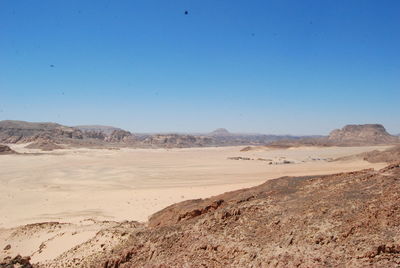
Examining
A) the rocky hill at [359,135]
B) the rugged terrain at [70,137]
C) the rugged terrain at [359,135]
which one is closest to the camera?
the rugged terrain at [70,137]

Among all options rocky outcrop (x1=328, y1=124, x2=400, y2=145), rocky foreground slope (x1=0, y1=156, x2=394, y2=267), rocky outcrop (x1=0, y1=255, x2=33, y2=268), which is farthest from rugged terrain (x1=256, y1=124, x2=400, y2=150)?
rocky outcrop (x1=0, y1=255, x2=33, y2=268)

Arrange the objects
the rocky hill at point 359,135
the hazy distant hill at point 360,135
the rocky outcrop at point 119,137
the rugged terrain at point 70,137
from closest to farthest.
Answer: the rugged terrain at point 70,137 < the rocky hill at point 359,135 < the hazy distant hill at point 360,135 < the rocky outcrop at point 119,137

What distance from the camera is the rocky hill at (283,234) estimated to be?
6.89 meters

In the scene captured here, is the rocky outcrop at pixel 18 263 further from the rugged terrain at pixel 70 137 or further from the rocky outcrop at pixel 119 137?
the rocky outcrop at pixel 119 137

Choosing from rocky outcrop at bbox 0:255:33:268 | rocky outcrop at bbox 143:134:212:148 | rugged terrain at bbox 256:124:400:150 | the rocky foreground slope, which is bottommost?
rocky outcrop at bbox 0:255:33:268

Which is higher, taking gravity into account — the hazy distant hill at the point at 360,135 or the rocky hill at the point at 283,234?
the hazy distant hill at the point at 360,135

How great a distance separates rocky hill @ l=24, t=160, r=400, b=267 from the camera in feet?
22.6

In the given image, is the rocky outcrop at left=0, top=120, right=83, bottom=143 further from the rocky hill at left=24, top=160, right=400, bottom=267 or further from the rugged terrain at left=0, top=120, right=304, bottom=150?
the rocky hill at left=24, top=160, right=400, bottom=267

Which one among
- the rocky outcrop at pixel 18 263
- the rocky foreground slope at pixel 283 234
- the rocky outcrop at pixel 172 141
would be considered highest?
the rocky outcrop at pixel 172 141

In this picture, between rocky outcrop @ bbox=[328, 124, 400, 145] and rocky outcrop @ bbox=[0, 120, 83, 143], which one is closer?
rocky outcrop @ bbox=[328, 124, 400, 145]

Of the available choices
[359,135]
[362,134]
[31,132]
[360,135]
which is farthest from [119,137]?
[362,134]

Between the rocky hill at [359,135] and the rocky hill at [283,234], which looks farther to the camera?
the rocky hill at [359,135]

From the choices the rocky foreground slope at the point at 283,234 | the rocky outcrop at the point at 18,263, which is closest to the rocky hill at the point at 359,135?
the rocky foreground slope at the point at 283,234

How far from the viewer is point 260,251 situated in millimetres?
7730
